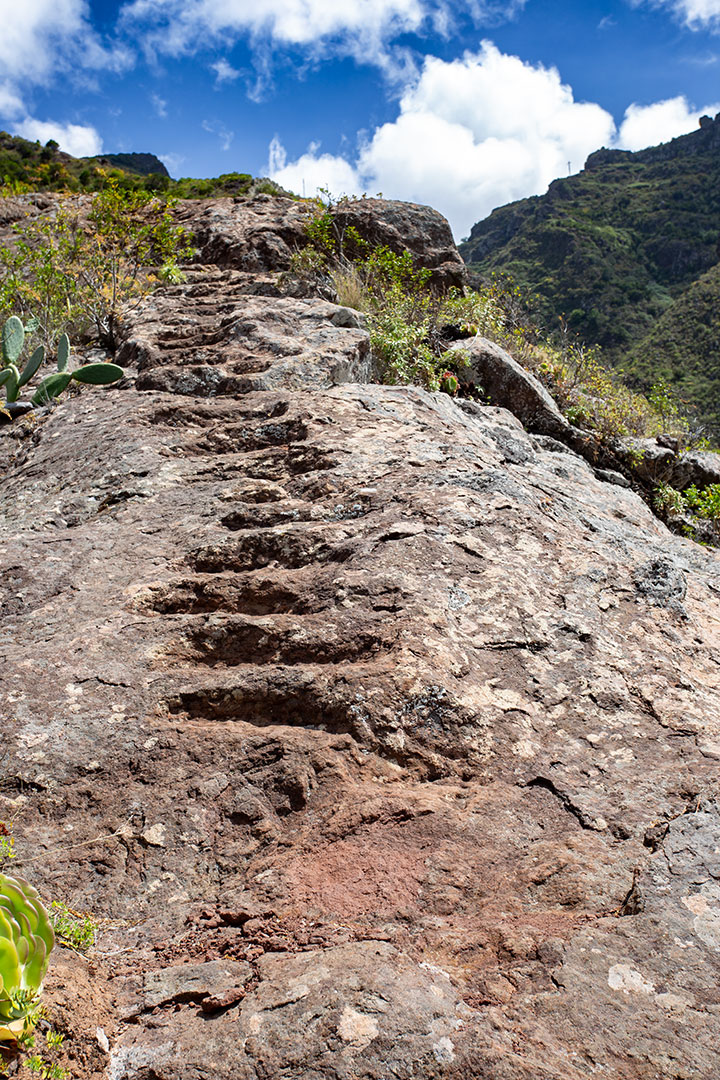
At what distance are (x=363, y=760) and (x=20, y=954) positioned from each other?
1071 mm

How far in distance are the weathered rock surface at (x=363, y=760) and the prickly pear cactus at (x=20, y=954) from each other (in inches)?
4.8

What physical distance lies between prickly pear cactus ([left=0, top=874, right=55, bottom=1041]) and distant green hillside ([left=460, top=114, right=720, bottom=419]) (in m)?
30.4

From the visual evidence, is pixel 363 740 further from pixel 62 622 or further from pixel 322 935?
pixel 62 622

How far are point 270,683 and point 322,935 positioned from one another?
96 centimetres

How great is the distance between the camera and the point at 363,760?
218 cm

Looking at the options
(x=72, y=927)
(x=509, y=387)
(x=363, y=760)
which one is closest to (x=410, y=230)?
(x=509, y=387)

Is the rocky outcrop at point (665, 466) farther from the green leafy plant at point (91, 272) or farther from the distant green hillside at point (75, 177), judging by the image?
the distant green hillside at point (75, 177)

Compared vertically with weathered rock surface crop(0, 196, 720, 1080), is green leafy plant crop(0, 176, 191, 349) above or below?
above

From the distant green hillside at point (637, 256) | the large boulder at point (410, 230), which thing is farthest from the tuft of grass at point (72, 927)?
the distant green hillside at point (637, 256)

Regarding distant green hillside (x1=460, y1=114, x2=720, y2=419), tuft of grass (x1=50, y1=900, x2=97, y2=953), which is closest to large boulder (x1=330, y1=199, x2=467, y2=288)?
tuft of grass (x1=50, y1=900, x2=97, y2=953)

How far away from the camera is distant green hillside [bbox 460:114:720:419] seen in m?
36.6

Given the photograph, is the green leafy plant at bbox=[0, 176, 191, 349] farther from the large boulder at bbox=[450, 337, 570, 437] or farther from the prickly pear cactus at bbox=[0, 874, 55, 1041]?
the prickly pear cactus at bbox=[0, 874, 55, 1041]

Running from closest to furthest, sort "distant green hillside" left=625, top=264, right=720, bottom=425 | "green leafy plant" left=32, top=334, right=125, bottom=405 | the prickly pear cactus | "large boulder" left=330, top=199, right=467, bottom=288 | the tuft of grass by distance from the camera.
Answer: the prickly pear cactus < the tuft of grass < "green leafy plant" left=32, top=334, right=125, bottom=405 < "large boulder" left=330, top=199, right=467, bottom=288 < "distant green hillside" left=625, top=264, right=720, bottom=425

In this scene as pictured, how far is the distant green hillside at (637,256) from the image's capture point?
3662cm
